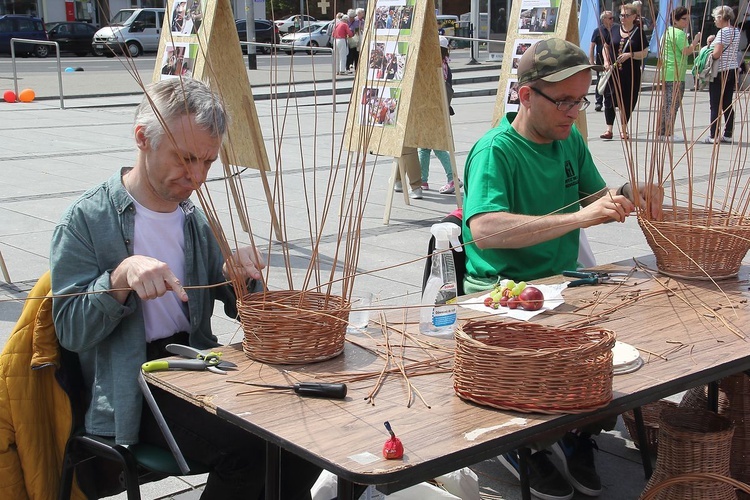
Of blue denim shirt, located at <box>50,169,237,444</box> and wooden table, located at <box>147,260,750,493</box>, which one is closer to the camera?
wooden table, located at <box>147,260,750,493</box>

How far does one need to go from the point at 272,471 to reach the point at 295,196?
5.38 metres

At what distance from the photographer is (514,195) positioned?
2.86 meters

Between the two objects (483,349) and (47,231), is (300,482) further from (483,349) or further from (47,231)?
(47,231)

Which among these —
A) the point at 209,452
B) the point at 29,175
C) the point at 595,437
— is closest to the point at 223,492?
the point at 209,452

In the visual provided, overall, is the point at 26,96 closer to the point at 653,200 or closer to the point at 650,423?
the point at 650,423

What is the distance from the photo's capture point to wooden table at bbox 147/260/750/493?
1.51 m

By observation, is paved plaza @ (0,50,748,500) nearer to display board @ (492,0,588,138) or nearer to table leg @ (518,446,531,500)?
table leg @ (518,446,531,500)

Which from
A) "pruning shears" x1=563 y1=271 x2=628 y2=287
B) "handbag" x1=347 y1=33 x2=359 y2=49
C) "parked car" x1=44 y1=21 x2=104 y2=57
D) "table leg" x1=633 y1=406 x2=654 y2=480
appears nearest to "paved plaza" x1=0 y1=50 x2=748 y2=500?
"table leg" x1=633 y1=406 x2=654 y2=480

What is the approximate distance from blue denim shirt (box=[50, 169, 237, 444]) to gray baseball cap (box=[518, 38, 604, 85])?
1.30m

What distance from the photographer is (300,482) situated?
2.05m

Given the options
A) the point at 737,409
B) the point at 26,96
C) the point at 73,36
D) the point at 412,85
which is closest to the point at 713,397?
the point at 737,409

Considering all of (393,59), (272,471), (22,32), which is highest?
(22,32)

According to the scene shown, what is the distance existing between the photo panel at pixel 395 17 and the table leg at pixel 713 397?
4.20 metres

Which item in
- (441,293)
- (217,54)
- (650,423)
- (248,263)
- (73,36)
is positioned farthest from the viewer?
(73,36)
